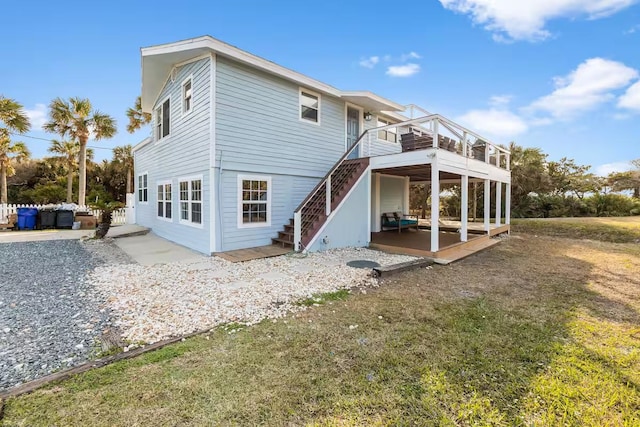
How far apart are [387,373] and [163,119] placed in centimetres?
1179

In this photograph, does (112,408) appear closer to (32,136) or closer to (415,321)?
(415,321)

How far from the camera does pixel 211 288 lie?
503 centimetres

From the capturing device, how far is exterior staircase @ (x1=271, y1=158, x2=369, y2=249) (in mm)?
8241

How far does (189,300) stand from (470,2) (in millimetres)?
11283

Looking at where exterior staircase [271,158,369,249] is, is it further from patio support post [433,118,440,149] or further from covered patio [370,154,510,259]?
patio support post [433,118,440,149]

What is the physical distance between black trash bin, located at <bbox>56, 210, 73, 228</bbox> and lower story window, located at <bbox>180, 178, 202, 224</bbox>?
8804 mm

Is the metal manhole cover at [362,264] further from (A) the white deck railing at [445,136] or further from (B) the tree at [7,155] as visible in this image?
(B) the tree at [7,155]

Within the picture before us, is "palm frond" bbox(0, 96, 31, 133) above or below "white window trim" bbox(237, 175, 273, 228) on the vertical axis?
above

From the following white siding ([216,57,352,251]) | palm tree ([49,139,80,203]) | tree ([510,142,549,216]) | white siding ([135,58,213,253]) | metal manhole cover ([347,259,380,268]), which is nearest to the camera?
metal manhole cover ([347,259,380,268])

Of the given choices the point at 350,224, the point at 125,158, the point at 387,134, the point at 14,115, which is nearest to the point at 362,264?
the point at 350,224

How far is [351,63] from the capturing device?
43.9 feet

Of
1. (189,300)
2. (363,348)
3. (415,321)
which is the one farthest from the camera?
(189,300)

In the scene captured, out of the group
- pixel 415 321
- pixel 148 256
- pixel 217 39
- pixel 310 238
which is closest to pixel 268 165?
pixel 310 238

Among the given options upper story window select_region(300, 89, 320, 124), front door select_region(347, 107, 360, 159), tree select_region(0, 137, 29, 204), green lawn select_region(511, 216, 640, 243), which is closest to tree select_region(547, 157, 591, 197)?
green lawn select_region(511, 216, 640, 243)
